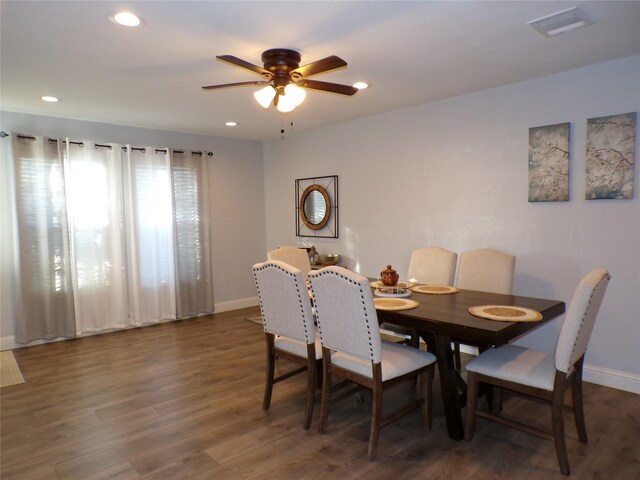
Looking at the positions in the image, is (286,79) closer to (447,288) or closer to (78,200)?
(447,288)

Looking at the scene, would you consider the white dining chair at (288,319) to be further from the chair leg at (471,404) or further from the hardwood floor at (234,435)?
the chair leg at (471,404)

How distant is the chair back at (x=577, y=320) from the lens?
2.02m

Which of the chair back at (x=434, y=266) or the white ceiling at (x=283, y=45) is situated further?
the chair back at (x=434, y=266)

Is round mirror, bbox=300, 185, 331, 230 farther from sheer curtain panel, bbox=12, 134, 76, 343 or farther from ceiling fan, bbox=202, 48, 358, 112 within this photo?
sheer curtain panel, bbox=12, 134, 76, 343

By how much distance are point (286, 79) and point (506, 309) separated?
6.38ft

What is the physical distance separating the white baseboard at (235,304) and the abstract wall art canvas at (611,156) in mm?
4440

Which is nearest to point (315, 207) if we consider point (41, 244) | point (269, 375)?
point (269, 375)

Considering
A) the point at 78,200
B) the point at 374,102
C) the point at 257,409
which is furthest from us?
the point at 78,200

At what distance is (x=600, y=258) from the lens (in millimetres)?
3191

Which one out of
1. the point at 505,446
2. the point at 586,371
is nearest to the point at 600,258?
the point at 586,371

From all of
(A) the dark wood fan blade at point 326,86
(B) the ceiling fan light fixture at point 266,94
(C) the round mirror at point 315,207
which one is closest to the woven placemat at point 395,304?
(A) the dark wood fan blade at point 326,86

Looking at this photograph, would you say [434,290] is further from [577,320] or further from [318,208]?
[318,208]

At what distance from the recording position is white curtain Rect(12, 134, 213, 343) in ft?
14.3

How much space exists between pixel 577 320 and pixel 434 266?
5.20 ft
